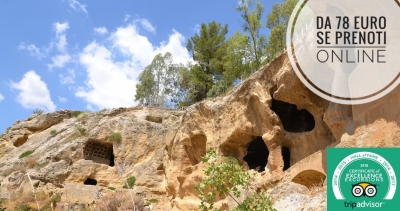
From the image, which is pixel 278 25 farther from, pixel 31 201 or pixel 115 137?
pixel 31 201

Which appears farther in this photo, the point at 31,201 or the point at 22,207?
the point at 31,201

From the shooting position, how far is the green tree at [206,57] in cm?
2798

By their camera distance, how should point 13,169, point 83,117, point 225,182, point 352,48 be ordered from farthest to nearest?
point 83,117 < point 13,169 < point 352,48 < point 225,182

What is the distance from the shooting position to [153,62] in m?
36.2

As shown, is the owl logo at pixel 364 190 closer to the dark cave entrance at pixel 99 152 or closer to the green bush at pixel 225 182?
the green bush at pixel 225 182

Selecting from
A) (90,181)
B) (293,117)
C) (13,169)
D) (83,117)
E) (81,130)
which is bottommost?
(90,181)

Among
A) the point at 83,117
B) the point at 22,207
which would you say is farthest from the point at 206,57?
the point at 22,207

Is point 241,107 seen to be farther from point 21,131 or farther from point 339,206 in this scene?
point 21,131

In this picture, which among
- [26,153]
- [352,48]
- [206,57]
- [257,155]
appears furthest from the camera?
[206,57]

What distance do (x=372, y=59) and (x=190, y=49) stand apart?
21746 millimetres

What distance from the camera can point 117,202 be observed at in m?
17.1

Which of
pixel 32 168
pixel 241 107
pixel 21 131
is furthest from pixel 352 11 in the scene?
pixel 21 131

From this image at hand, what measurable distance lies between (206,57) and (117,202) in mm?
14098

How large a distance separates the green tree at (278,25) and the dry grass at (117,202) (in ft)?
32.8
